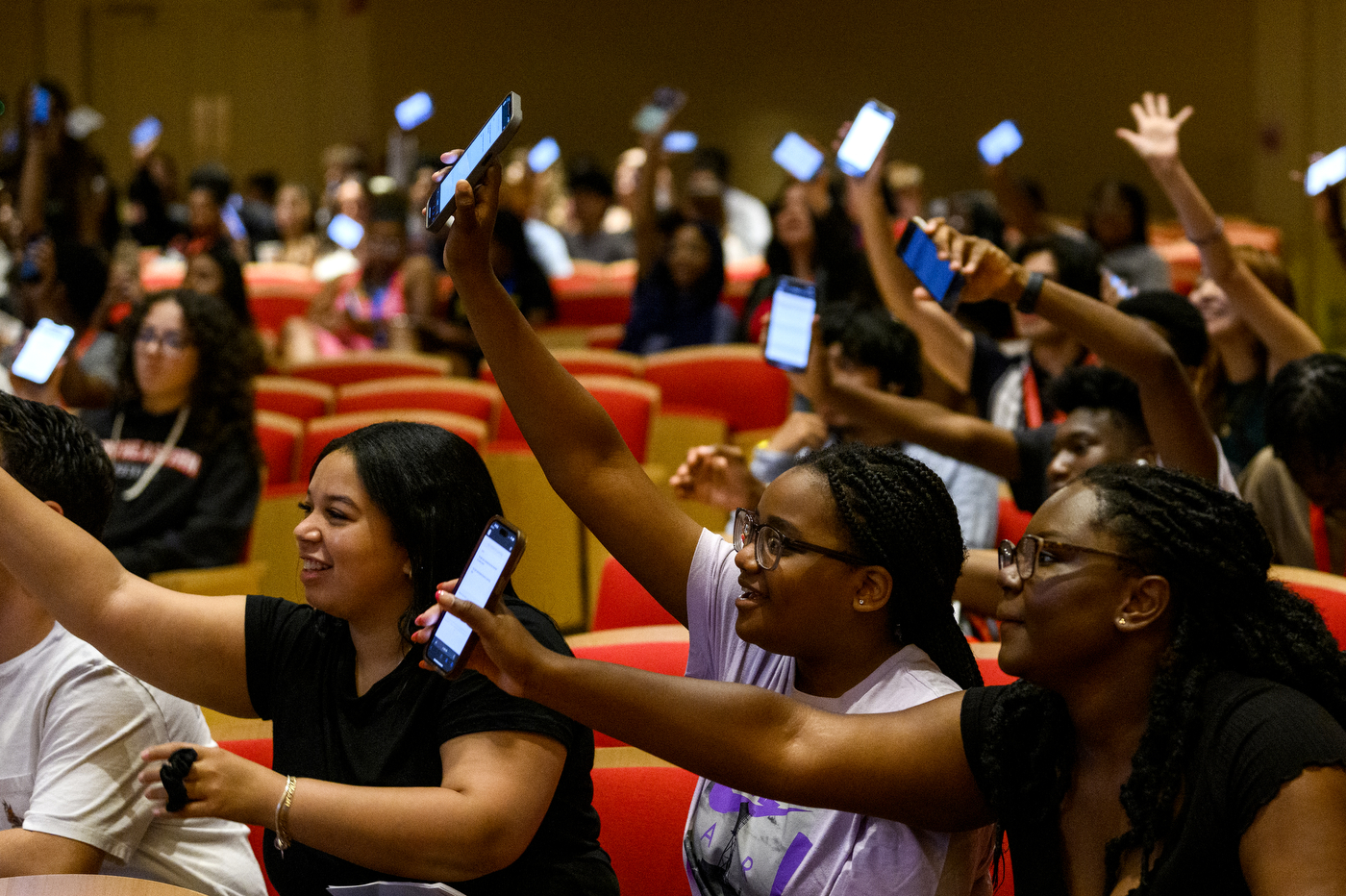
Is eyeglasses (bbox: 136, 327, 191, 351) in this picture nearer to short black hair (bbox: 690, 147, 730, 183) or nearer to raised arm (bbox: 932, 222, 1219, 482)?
raised arm (bbox: 932, 222, 1219, 482)

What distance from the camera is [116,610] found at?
174 centimetres

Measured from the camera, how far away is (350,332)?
6.22m

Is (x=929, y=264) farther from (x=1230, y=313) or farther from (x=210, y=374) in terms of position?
(x=210, y=374)

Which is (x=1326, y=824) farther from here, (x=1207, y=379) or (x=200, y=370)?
(x=200, y=370)

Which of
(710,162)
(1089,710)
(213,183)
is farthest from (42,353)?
(710,162)

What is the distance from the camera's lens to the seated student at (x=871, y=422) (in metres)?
2.99

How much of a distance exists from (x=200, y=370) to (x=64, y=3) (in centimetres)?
987

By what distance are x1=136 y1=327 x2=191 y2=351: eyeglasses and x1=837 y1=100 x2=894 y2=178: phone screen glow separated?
1803mm

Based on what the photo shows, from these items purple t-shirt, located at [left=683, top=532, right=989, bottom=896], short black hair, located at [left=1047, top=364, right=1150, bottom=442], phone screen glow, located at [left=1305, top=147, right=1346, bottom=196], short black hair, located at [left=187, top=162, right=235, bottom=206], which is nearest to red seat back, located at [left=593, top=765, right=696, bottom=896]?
purple t-shirt, located at [left=683, top=532, right=989, bottom=896]

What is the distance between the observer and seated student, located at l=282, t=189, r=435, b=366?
6.12 m

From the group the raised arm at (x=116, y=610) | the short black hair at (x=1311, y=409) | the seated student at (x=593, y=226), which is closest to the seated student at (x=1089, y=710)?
the raised arm at (x=116, y=610)

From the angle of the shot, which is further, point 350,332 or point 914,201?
point 914,201

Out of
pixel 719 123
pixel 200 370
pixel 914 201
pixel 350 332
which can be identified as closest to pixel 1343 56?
pixel 914 201

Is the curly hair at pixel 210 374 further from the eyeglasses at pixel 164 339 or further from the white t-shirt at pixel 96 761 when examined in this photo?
the white t-shirt at pixel 96 761
